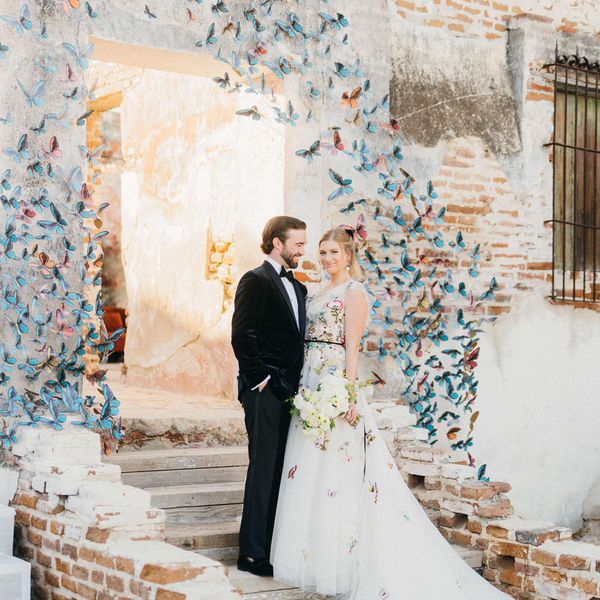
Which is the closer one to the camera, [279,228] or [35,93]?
[279,228]

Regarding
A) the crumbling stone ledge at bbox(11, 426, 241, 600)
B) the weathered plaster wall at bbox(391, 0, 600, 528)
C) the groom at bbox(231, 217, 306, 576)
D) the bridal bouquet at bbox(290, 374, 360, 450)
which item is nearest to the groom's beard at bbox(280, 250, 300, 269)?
the groom at bbox(231, 217, 306, 576)

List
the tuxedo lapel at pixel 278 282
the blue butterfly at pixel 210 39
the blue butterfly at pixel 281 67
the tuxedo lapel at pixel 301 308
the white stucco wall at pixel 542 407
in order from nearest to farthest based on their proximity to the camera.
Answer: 1. the tuxedo lapel at pixel 278 282
2. the tuxedo lapel at pixel 301 308
3. the blue butterfly at pixel 210 39
4. the blue butterfly at pixel 281 67
5. the white stucco wall at pixel 542 407

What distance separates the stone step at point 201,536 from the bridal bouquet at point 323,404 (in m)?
0.79

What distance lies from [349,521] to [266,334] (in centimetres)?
101

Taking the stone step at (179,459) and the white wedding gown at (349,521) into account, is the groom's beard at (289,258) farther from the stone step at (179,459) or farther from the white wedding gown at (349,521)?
the stone step at (179,459)

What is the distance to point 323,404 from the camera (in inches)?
194

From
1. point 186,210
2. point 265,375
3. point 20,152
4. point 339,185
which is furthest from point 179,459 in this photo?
point 186,210

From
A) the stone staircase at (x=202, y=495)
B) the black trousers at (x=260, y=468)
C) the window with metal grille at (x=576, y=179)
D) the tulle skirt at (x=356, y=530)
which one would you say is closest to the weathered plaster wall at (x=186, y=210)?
the stone staircase at (x=202, y=495)

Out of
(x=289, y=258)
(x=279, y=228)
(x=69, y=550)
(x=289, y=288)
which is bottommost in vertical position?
(x=69, y=550)

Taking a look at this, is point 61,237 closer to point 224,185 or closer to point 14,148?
point 14,148

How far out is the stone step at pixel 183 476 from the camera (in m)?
5.77

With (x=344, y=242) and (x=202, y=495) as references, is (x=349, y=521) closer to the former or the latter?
(x=202, y=495)

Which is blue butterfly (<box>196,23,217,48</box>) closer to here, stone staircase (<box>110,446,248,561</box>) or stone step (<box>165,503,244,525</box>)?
stone staircase (<box>110,446,248,561</box>)

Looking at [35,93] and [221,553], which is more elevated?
[35,93]
